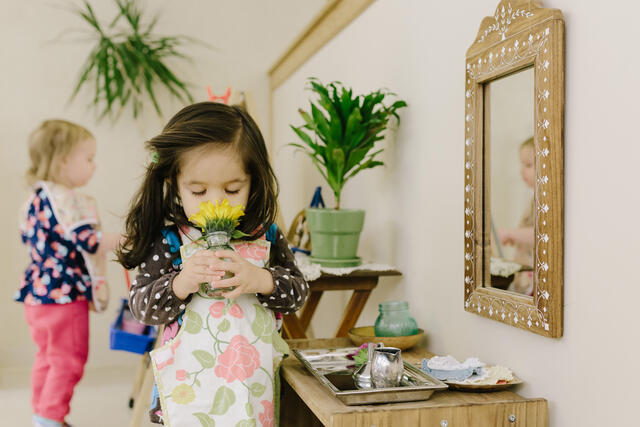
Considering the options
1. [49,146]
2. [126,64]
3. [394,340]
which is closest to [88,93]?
[126,64]

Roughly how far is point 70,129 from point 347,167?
1610 millimetres

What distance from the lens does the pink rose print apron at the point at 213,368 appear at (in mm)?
1343

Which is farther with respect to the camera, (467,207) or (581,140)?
(467,207)

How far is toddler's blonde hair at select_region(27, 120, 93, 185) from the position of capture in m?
2.96

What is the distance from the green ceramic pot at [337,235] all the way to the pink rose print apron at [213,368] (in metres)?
0.76

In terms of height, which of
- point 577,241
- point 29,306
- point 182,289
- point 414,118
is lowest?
point 29,306

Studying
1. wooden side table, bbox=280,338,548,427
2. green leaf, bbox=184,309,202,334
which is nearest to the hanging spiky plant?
green leaf, bbox=184,309,202,334

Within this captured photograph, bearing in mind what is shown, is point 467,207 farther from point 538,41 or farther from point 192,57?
point 192,57

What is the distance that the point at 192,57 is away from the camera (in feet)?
13.8

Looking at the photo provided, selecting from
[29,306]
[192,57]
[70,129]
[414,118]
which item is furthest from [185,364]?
[192,57]

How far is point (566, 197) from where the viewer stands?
1229mm

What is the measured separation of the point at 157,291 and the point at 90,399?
7.91 feet

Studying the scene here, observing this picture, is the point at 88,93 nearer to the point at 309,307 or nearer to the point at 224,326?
the point at 309,307

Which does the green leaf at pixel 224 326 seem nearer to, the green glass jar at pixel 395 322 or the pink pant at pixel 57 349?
the green glass jar at pixel 395 322
